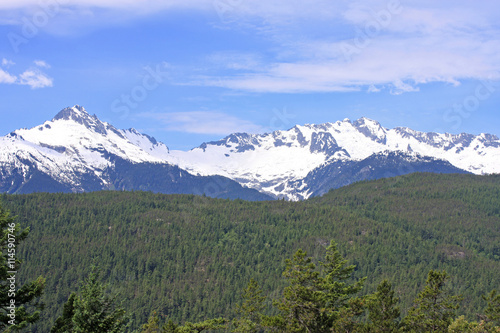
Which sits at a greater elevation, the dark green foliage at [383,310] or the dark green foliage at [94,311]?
the dark green foliage at [94,311]

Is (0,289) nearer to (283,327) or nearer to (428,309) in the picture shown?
(283,327)

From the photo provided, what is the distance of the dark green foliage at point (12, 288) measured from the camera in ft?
134

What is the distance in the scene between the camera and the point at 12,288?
4119 centimetres

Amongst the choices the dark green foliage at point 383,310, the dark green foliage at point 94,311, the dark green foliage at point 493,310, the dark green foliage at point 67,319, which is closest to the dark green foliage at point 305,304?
the dark green foliage at point 383,310

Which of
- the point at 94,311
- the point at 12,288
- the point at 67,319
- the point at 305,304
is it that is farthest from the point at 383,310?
the point at 12,288

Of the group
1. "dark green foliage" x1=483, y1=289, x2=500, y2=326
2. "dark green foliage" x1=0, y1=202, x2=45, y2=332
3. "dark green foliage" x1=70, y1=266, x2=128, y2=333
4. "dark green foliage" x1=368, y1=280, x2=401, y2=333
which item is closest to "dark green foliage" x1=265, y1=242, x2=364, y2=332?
"dark green foliage" x1=368, y1=280, x2=401, y2=333

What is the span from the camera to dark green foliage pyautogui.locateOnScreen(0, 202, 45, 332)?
40719 millimetres

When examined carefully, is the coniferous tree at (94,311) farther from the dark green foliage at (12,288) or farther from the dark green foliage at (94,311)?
the dark green foliage at (12,288)

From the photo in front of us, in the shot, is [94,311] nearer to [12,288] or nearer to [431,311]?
[12,288]

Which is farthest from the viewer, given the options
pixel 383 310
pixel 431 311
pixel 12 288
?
pixel 431 311

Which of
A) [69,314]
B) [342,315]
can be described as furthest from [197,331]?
[69,314]

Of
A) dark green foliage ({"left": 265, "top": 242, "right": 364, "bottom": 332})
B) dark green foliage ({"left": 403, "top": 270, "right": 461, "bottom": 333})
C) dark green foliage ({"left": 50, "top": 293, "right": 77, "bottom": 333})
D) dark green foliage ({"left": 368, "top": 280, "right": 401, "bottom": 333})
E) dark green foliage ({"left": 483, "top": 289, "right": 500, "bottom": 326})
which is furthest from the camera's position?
dark green foliage ({"left": 403, "top": 270, "right": 461, "bottom": 333})

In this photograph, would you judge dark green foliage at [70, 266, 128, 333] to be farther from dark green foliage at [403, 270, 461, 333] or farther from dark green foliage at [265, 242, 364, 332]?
dark green foliage at [403, 270, 461, 333]

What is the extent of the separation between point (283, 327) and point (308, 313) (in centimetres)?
359
